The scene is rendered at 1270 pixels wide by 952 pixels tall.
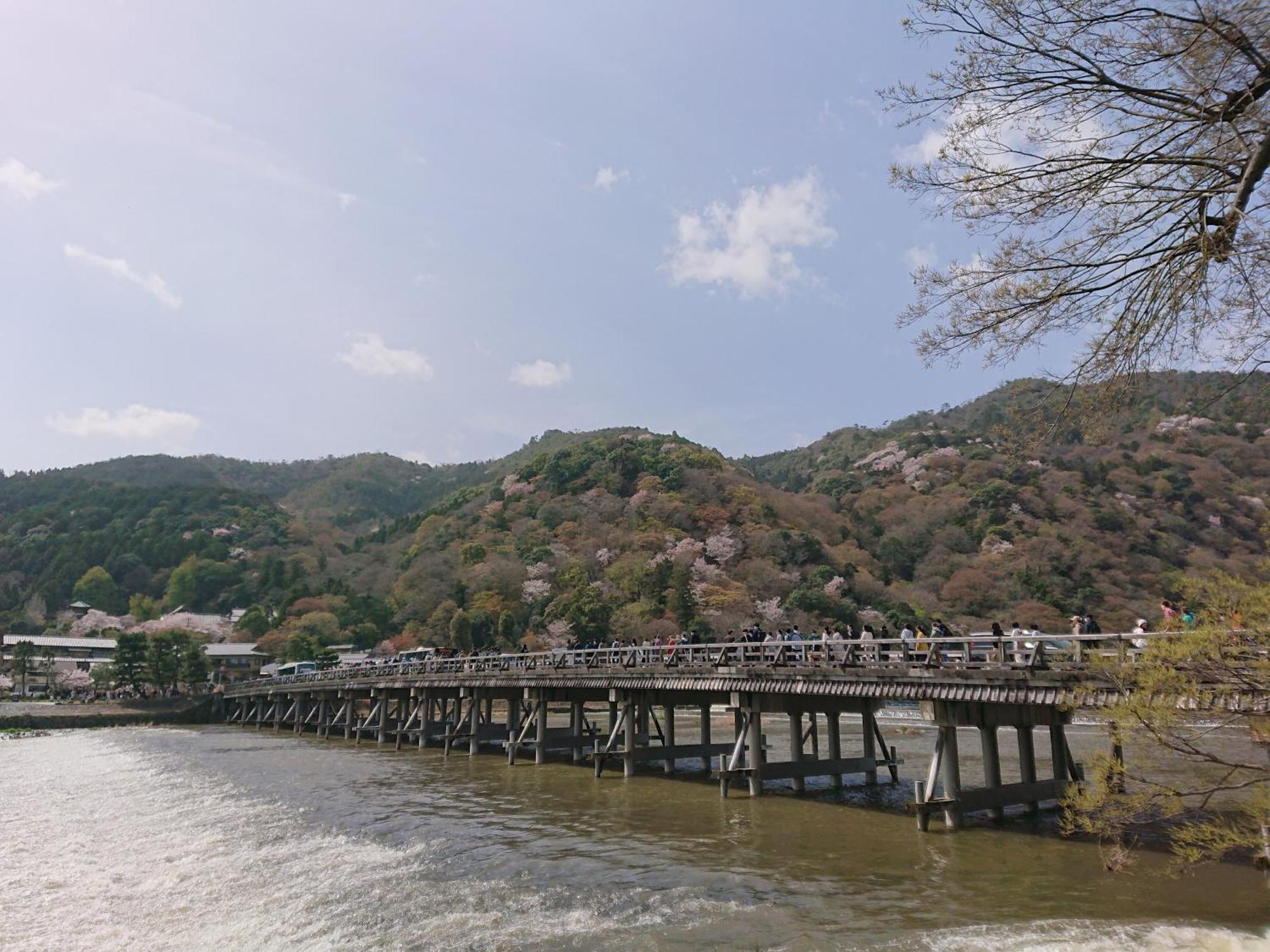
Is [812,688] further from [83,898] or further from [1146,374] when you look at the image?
[83,898]

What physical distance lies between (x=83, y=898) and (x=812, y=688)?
45.1 feet

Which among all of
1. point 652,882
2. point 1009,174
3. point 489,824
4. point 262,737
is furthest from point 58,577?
point 1009,174

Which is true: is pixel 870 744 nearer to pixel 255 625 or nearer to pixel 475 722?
pixel 475 722

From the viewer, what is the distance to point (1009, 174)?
25.0 ft

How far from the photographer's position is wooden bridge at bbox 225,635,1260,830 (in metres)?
13.7

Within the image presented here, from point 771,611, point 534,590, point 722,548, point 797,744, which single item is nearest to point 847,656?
point 797,744

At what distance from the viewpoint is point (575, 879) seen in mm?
13047

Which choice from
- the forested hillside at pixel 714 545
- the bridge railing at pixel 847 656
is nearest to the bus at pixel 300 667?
the forested hillside at pixel 714 545

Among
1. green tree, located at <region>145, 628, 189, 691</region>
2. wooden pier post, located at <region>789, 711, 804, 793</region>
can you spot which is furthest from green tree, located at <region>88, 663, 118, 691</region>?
wooden pier post, located at <region>789, 711, 804, 793</region>

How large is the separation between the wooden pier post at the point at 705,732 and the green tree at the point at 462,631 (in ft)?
137

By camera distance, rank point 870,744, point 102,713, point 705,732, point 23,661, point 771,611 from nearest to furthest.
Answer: point 870,744 → point 705,732 → point 102,713 → point 771,611 → point 23,661

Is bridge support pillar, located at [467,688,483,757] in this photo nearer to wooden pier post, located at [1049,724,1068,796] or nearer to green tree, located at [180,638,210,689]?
wooden pier post, located at [1049,724,1068,796]

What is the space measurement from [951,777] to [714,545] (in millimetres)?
54454

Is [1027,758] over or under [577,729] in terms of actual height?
over
